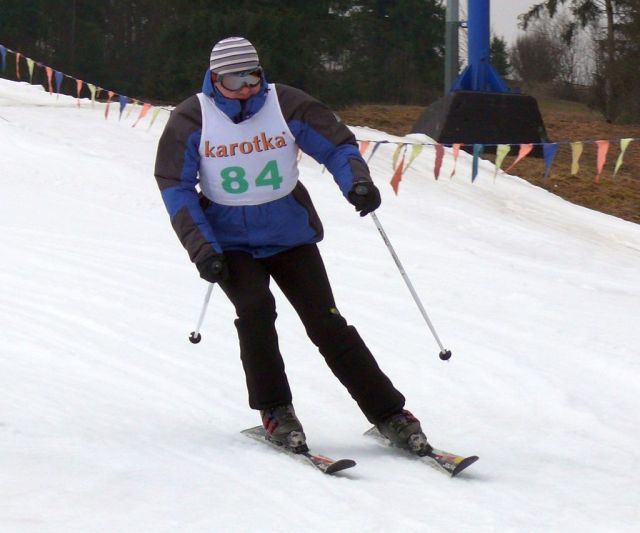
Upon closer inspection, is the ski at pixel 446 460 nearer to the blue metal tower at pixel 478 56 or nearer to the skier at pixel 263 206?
the skier at pixel 263 206

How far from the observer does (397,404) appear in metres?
4.43

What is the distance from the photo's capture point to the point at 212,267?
13.6ft

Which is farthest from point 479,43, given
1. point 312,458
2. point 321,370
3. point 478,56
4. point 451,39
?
point 312,458

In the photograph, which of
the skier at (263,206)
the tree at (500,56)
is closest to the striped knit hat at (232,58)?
the skier at (263,206)

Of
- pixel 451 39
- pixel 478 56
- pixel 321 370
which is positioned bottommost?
pixel 321 370

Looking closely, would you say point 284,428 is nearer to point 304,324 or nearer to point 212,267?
point 304,324

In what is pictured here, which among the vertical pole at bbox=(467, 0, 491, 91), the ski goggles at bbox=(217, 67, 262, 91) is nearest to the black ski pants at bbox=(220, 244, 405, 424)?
the ski goggles at bbox=(217, 67, 262, 91)

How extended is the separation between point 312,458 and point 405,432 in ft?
1.26

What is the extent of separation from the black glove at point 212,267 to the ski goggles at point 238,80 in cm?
60

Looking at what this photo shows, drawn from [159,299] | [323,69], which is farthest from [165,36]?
[159,299]

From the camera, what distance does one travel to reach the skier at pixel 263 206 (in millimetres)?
4238

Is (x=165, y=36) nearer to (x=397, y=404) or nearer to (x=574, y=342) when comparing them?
(x=574, y=342)

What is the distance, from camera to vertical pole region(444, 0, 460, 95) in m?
17.3

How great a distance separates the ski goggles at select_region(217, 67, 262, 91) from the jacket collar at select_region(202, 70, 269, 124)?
0.05 m
